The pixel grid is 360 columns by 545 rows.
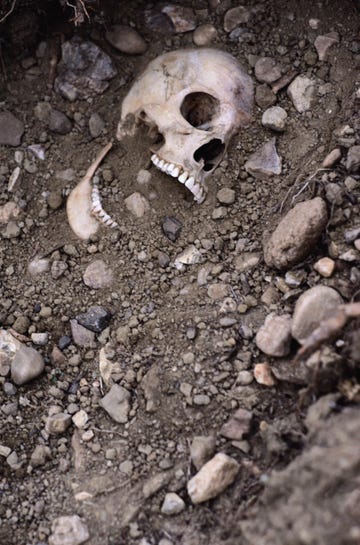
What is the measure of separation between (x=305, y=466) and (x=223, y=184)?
1.31 metres

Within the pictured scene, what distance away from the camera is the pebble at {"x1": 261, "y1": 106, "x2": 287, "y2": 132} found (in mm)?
2764

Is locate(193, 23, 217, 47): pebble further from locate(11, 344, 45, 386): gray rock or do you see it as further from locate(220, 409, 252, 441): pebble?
locate(220, 409, 252, 441): pebble

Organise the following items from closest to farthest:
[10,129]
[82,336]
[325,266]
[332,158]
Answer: [325,266], [332,158], [82,336], [10,129]

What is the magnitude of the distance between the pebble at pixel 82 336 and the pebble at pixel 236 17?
56.9 inches

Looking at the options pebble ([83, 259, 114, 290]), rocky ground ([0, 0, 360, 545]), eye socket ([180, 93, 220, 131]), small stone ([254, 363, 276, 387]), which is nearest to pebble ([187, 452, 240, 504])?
rocky ground ([0, 0, 360, 545])

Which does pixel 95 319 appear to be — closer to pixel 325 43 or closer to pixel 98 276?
pixel 98 276

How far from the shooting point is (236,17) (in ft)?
9.69

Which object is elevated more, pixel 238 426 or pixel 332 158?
pixel 332 158

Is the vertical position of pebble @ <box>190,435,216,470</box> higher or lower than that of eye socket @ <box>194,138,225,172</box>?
lower

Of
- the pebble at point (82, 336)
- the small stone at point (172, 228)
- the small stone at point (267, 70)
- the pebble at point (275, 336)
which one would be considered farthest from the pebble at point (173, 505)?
the small stone at point (267, 70)

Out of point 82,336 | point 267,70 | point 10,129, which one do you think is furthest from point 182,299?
point 10,129

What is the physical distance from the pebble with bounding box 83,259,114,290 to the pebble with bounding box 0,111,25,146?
0.73 m

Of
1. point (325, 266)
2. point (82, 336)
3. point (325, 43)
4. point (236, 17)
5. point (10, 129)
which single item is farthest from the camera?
point (10, 129)

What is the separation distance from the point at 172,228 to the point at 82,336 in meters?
0.58
